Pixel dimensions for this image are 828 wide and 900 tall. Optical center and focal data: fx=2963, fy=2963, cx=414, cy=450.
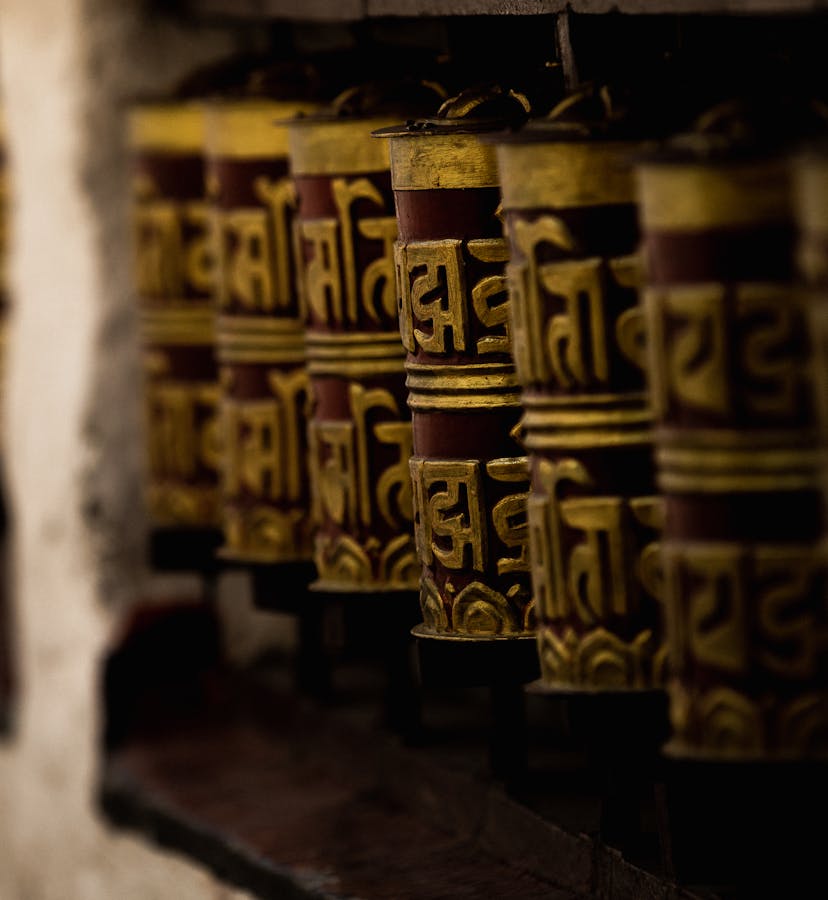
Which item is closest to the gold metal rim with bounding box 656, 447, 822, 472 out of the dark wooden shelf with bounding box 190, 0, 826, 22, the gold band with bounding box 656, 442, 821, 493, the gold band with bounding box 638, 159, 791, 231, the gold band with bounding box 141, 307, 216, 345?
the gold band with bounding box 656, 442, 821, 493

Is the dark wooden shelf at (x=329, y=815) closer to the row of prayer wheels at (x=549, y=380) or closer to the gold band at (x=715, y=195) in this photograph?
the row of prayer wheels at (x=549, y=380)

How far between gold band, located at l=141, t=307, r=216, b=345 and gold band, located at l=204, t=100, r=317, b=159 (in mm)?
440

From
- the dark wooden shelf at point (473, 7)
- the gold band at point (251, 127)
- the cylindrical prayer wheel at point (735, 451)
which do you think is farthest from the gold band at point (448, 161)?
the gold band at point (251, 127)

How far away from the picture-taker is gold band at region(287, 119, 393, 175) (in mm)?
2361

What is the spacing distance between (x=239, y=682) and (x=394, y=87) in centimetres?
121

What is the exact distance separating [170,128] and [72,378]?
0.45 meters

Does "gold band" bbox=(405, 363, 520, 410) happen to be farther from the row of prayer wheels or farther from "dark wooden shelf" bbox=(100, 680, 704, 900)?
"dark wooden shelf" bbox=(100, 680, 704, 900)

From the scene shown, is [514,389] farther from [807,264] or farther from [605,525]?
[807,264]

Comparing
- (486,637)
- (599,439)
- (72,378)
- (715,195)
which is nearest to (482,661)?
(486,637)

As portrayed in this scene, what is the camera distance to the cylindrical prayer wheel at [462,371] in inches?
83.0

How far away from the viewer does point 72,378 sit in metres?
3.48

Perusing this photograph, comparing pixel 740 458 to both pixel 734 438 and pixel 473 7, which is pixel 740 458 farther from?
pixel 473 7

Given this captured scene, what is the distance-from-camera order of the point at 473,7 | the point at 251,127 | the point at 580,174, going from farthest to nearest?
the point at 251,127 → the point at 473,7 → the point at 580,174

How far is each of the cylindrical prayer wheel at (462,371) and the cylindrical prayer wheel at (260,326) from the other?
512 millimetres
